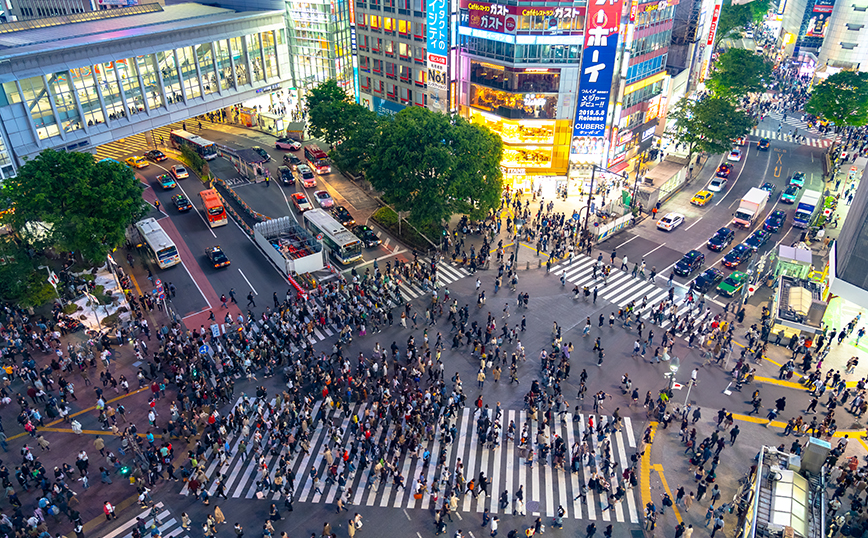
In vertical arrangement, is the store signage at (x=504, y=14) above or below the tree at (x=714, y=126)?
above

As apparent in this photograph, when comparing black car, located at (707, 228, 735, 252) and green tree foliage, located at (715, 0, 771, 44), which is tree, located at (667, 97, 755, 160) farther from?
green tree foliage, located at (715, 0, 771, 44)

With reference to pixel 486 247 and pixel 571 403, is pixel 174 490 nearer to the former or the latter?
pixel 571 403

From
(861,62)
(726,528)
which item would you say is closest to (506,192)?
(726,528)

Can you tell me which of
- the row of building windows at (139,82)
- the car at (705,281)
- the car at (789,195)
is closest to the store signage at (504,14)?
the car at (705,281)

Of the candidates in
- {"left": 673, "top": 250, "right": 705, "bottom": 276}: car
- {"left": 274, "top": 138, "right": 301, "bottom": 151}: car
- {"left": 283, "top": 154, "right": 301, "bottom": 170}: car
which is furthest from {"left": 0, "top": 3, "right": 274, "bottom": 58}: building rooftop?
{"left": 673, "top": 250, "right": 705, "bottom": 276}: car

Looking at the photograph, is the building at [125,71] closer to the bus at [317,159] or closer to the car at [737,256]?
the bus at [317,159]

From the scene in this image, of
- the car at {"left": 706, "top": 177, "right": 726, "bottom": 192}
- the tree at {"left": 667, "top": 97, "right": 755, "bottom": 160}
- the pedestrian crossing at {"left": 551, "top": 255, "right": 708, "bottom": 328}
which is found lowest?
the pedestrian crossing at {"left": 551, "top": 255, "right": 708, "bottom": 328}
